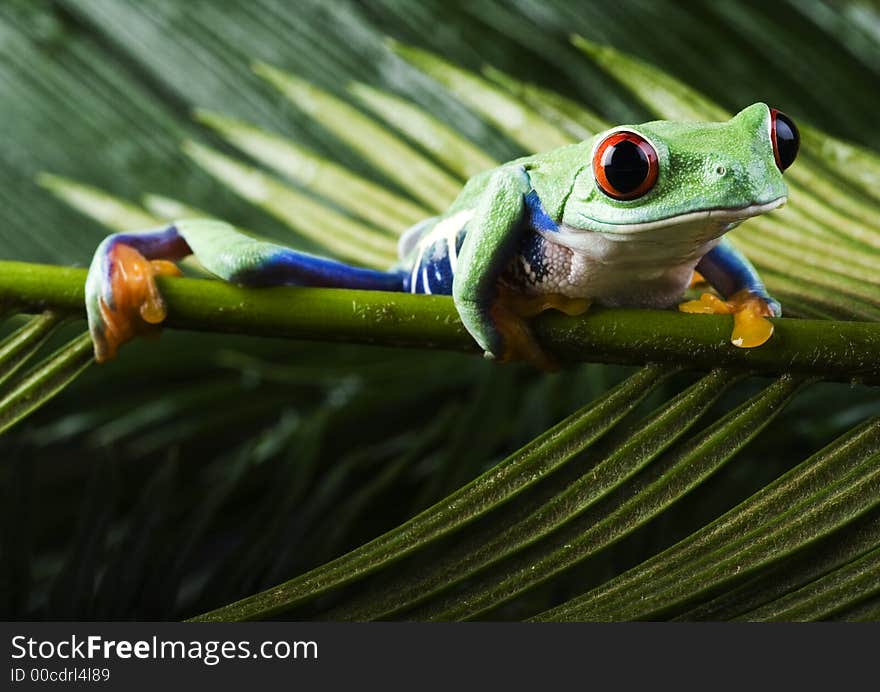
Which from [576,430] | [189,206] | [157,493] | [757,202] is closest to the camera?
[576,430]

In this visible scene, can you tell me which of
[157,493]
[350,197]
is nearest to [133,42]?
[350,197]

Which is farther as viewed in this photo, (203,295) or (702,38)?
(702,38)

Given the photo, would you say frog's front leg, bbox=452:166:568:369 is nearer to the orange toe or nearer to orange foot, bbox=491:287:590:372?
orange foot, bbox=491:287:590:372

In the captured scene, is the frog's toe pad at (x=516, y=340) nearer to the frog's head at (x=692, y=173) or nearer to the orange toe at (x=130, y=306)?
Result: the frog's head at (x=692, y=173)

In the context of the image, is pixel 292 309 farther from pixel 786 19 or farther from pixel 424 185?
pixel 786 19

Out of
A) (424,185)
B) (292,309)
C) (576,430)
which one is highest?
(424,185)

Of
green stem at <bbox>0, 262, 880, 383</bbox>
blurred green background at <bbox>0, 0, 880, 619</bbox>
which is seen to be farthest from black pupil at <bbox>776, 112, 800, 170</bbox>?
blurred green background at <bbox>0, 0, 880, 619</bbox>

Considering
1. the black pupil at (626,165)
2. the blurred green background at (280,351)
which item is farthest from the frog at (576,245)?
the blurred green background at (280,351)

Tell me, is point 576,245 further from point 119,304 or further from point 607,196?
point 119,304
